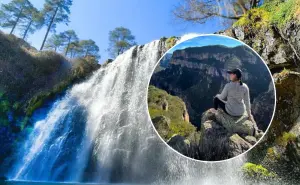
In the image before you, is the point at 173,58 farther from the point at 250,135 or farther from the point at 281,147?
the point at 281,147

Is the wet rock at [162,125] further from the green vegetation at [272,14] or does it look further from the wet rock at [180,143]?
the green vegetation at [272,14]

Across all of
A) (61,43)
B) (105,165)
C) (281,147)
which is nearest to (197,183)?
(281,147)

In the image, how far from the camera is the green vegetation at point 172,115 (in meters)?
1.78

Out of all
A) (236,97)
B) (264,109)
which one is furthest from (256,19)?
(236,97)

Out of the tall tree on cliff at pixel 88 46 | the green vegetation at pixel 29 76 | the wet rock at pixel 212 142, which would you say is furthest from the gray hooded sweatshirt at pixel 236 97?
the tall tree on cliff at pixel 88 46

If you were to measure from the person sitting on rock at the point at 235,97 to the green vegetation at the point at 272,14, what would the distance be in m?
6.59

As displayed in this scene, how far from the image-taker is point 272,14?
26.5ft

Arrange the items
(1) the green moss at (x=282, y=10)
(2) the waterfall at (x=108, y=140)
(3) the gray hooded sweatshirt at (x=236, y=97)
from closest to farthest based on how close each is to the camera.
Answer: (3) the gray hooded sweatshirt at (x=236, y=97)
(1) the green moss at (x=282, y=10)
(2) the waterfall at (x=108, y=140)

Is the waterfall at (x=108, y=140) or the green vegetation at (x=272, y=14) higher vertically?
the green vegetation at (x=272, y=14)

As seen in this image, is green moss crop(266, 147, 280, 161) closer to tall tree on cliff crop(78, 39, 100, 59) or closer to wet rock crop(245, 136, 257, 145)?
wet rock crop(245, 136, 257, 145)

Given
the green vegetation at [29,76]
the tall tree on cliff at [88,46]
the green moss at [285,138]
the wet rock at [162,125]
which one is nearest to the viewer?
the wet rock at [162,125]

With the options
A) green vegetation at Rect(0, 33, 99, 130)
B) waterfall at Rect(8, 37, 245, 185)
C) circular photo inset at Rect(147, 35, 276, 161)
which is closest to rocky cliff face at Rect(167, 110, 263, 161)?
circular photo inset at Rect(147, 35, 276, 161)

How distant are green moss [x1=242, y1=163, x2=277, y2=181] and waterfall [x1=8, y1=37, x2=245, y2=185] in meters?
1.82

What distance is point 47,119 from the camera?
15.4 meters
